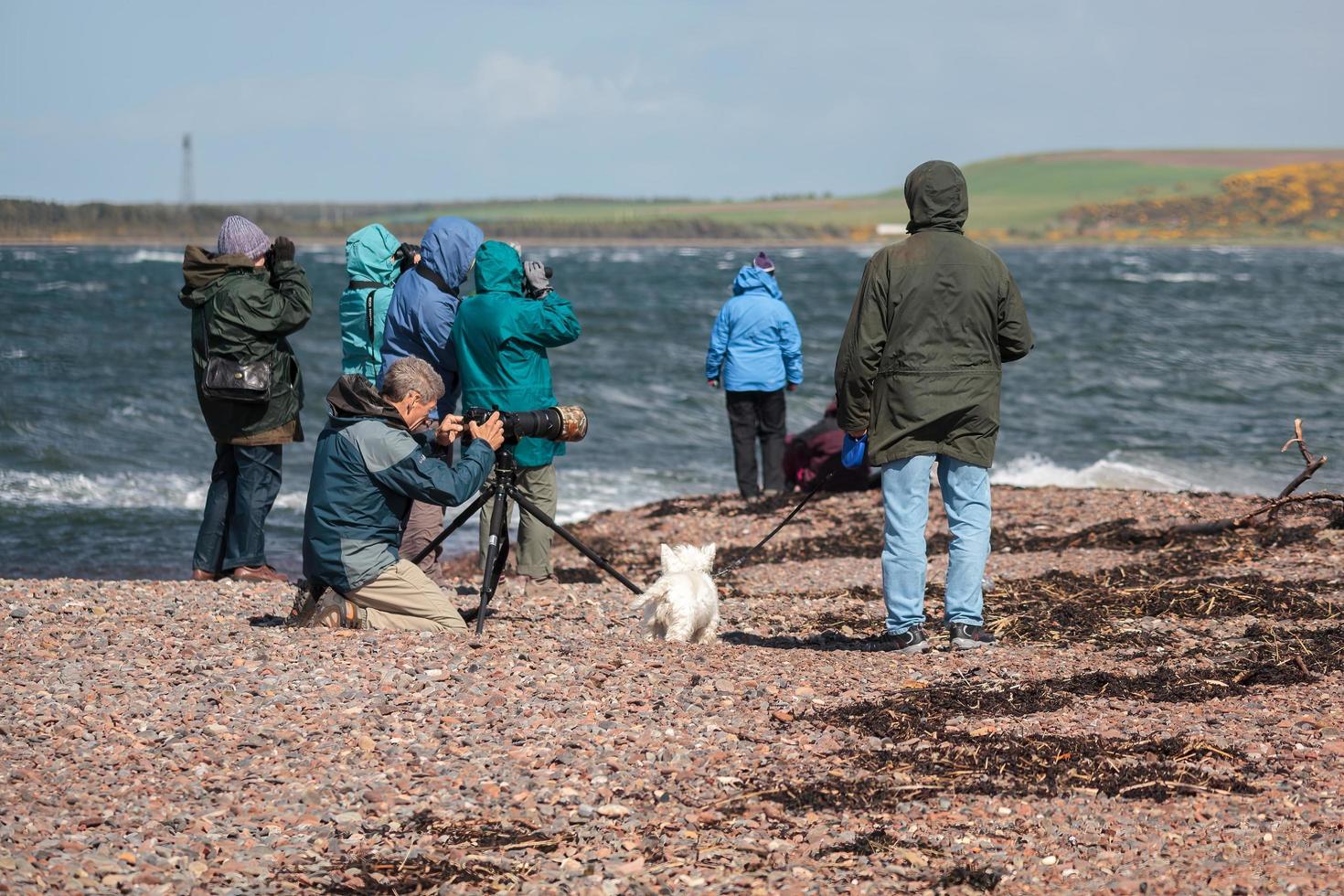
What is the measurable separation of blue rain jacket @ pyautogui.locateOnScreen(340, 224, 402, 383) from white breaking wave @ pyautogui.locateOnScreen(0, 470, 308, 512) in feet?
18.4

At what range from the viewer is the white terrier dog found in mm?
6582

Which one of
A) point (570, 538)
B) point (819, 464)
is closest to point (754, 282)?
point (819, 464)

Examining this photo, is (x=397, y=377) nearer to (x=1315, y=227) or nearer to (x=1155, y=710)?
(x=1155, y=710)

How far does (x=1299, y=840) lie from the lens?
4180 millimetres

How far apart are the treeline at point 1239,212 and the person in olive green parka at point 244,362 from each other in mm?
134866

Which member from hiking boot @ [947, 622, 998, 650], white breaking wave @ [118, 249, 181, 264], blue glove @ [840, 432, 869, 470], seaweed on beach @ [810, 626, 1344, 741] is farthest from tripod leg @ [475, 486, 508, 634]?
white breaking wave @ [118, 249, 181, 264]

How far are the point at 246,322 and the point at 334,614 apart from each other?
7.61 ft

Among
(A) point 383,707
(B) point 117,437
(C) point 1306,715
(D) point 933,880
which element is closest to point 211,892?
(A) point 383,707

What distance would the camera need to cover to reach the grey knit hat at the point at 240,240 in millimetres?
8273

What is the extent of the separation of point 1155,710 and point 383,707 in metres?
2.83

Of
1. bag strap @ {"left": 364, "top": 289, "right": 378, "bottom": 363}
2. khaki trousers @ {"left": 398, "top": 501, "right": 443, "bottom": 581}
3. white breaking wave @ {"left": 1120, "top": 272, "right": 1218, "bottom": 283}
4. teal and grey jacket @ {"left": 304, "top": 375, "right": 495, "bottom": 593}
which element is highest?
white breaking wave @ {"left": 1120, "top": 272, "right": 1218, "bottom": 283}

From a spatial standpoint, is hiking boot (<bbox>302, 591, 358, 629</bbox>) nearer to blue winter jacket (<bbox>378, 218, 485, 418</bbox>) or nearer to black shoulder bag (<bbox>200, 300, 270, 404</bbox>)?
blue winter jacket (<bbox>378, 218, 485, 418</bbox>)

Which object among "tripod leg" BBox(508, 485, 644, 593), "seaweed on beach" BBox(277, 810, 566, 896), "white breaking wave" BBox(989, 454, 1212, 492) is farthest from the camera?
"white breaking wave" BBox(989, 454, 1212, 492)

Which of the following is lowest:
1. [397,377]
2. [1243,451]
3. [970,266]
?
[1243,451]
